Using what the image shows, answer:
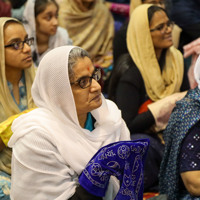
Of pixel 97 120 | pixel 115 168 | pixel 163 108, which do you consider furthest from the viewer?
pixel 163 108

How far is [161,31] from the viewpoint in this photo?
3516mm

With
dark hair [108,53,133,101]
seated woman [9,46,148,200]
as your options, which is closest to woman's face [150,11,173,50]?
dark hair [108,53,133,101]

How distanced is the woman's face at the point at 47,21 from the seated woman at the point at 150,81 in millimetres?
922

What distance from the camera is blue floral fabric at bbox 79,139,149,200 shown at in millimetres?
2072

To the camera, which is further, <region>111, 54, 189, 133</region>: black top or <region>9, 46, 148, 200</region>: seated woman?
<region>111, 54, 189, 133</region>: black top

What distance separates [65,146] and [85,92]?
0.26 meters

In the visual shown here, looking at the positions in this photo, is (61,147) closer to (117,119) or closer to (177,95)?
(117,119)

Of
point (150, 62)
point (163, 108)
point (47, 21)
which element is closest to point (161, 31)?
point (150, 62)

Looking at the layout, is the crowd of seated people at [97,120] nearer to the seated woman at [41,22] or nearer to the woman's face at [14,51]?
the woman's face at [14,51]

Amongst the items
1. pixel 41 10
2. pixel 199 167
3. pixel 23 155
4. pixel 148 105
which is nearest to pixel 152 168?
pixel 148 105

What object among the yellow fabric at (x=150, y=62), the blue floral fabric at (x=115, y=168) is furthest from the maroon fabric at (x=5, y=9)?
the blue floral fabric at (x=115, y=168)

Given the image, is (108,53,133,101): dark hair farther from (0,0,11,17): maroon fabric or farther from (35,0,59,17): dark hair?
(0,0,11,17): maroon fabric

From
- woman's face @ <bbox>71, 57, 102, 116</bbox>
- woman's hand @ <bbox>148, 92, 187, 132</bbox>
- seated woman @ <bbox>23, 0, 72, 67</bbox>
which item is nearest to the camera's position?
woman's face @ <bbox>71, 57, 102, 116</bbox>

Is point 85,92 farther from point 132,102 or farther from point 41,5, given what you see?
point 41,5
